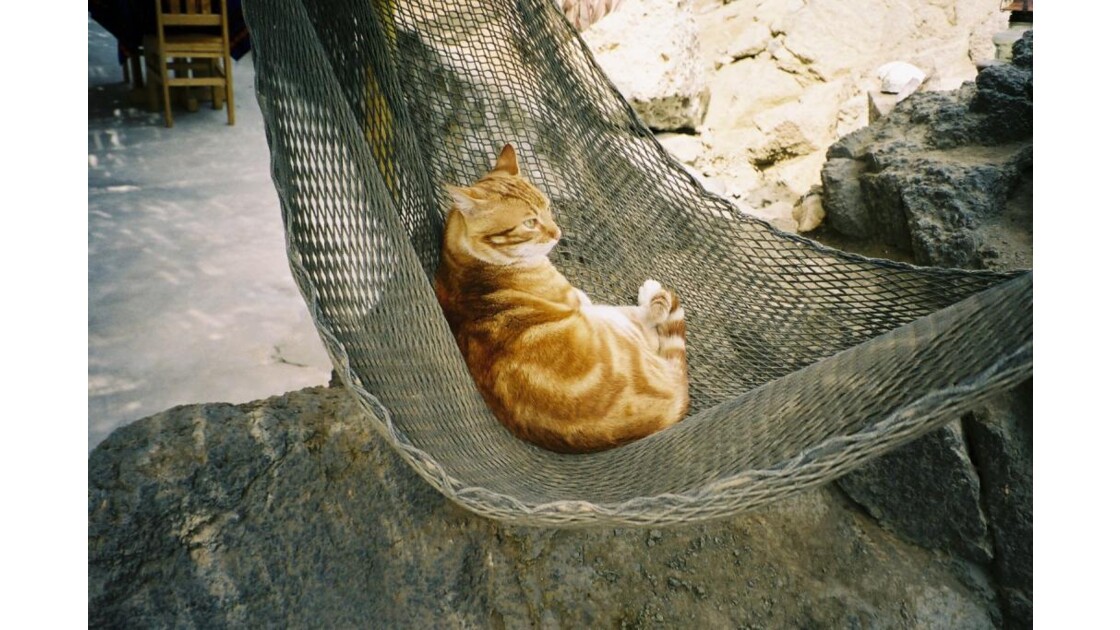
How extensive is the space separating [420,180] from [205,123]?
3.03m

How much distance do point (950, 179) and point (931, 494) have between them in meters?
0.90

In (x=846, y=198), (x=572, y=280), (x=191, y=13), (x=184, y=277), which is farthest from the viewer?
(x=191, y=13)

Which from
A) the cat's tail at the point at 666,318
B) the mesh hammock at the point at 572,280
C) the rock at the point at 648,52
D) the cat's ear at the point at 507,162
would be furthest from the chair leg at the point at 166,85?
the cat's tail at the point at 666,318

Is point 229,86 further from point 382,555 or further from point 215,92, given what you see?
point 382,555

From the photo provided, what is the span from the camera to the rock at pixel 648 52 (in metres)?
4.01

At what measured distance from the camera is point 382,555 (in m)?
1.43

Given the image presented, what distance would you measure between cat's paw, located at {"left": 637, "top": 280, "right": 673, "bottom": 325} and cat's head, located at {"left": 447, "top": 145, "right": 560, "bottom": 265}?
0.76 feet

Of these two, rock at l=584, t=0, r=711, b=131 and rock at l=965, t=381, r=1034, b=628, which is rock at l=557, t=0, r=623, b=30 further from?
rock at l=965, t=381, r=1034, b=628

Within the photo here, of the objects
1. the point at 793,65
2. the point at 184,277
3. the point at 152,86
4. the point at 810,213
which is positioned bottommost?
the point at 184,277

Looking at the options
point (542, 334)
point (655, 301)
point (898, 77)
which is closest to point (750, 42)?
point (898, 77)

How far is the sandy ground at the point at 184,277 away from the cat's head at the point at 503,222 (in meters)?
1.15

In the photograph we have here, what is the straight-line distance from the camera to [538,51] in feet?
6.45

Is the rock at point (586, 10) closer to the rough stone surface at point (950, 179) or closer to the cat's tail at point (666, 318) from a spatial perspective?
the rough stone surface at point (950, 179)

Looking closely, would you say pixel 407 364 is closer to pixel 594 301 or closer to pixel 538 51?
pixel 594 301
